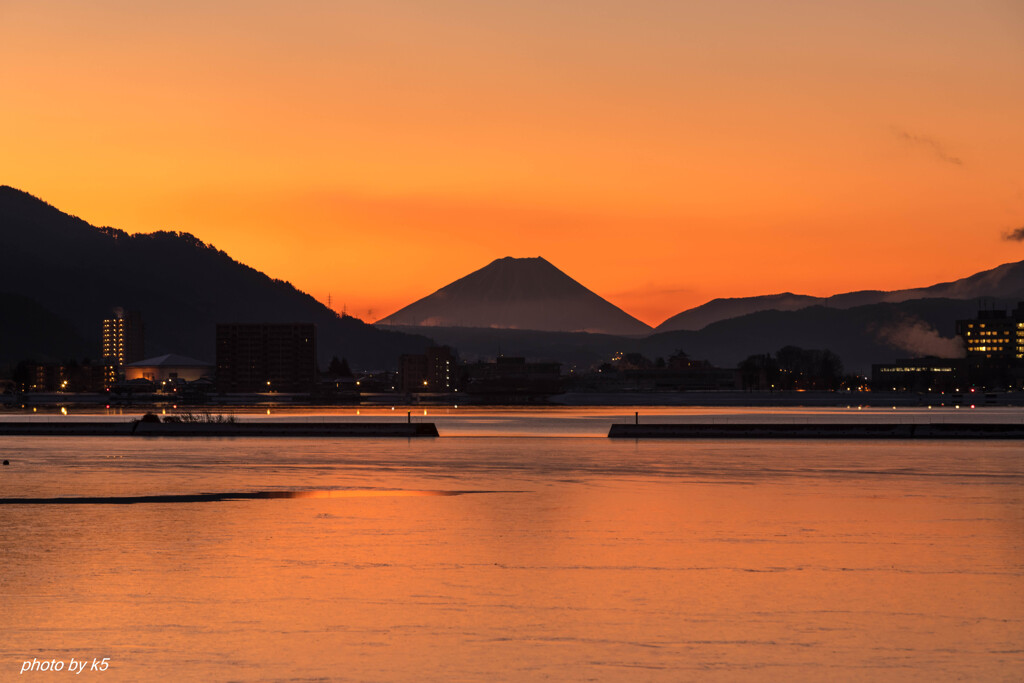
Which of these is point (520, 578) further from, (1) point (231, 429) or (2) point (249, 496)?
(1) point (231, 429)

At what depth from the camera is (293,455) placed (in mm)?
53688

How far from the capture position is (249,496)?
1276 inches

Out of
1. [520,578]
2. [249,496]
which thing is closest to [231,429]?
[249,496]

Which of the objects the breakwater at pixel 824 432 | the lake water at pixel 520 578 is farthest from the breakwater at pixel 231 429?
the lake water at pixel 520 578

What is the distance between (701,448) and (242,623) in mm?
46190

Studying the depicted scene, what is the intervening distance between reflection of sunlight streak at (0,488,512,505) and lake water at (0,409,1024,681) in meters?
0.29

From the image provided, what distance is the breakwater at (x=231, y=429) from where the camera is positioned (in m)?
75.6

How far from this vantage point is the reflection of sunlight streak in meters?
30.8

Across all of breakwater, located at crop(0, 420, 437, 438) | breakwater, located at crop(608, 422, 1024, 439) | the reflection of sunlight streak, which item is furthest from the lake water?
breakwater, located at crop(0, 420, 437, 438)

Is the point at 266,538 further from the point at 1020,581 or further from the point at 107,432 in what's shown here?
the point at 107,432

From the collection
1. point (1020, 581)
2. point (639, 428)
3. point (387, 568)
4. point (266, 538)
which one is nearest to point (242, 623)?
point (387, 568)

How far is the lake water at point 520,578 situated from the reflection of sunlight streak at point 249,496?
29cm

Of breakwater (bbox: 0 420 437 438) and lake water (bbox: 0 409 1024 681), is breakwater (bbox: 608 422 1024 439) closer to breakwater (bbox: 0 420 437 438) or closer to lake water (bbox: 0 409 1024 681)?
breakwater (bbox: 0 420 437 438)

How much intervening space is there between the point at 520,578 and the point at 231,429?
207 feet
